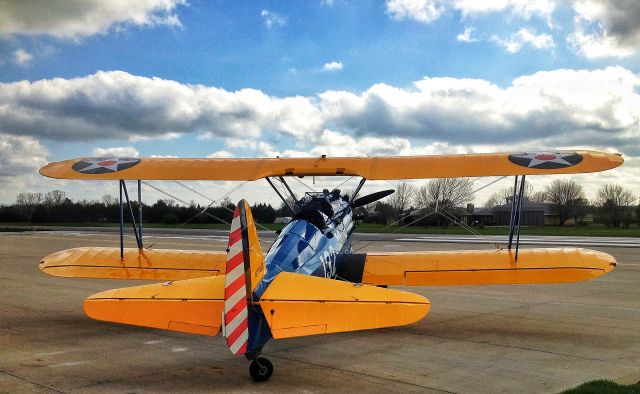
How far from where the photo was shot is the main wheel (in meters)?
5.62

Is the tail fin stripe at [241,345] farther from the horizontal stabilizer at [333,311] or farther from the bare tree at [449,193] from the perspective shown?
the bare tree at [449,193]

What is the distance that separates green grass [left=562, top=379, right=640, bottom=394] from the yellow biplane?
1.60m

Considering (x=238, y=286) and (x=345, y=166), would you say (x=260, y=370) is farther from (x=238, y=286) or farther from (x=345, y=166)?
(x=345, y=166)

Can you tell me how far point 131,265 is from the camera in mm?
8930

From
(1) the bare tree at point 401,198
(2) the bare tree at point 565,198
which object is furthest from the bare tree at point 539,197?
(1) the bare tree at point 401,198

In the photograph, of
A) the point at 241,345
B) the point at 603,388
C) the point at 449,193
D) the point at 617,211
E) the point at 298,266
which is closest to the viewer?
the point at 241,345

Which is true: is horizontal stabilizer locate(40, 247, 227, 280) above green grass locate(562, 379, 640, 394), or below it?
above

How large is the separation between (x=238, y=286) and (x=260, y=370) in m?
1.05

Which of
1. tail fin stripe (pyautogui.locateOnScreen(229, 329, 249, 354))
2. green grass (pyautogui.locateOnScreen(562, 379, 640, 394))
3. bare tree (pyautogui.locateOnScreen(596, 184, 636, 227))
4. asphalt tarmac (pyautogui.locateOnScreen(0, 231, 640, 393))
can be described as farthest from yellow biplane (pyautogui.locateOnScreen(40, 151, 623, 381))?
bare tree (pyautogui.locateOnScreen(596, 184, 636, 227))

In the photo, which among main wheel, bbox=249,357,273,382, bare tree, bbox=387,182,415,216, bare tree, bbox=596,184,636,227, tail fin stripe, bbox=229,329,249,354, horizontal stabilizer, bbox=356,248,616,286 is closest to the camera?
tail fin stripe, bbox=229,329,249,354

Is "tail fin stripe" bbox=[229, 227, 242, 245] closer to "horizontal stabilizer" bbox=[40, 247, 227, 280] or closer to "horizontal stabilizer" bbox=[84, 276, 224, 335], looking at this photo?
"horizontal stabilizer" bbox=[84, 276, 224, 335]

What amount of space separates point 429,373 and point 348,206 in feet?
11.3

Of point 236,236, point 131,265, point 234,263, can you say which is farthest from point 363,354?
point 131,265

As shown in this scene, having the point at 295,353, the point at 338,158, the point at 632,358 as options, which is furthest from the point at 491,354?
the point at 338,158
